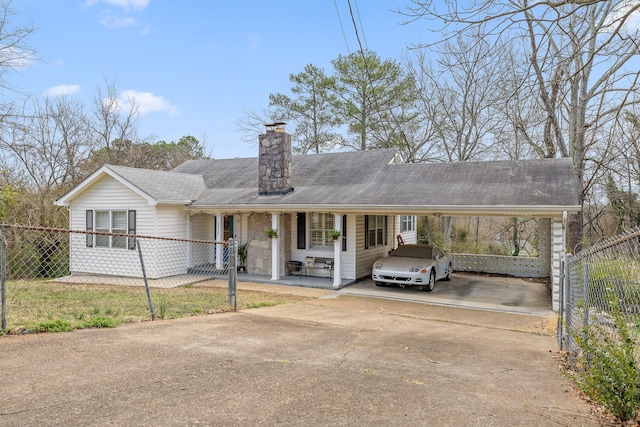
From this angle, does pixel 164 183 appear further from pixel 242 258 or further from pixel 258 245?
pixel 258 245

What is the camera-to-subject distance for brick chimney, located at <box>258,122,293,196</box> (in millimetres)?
14117

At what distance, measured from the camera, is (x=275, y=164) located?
14.2 metres

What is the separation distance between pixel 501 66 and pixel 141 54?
16.1m

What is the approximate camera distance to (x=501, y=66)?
16484mm

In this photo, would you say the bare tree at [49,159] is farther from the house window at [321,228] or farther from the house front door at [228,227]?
the house window at [321,228]

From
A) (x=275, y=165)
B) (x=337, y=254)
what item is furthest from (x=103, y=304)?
(x=275, y=165)

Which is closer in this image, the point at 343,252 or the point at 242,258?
the point at 343,252

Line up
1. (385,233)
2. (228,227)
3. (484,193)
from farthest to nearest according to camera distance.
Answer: (385,233) < (228,227) < (484,193)

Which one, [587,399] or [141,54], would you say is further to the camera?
[141,54]

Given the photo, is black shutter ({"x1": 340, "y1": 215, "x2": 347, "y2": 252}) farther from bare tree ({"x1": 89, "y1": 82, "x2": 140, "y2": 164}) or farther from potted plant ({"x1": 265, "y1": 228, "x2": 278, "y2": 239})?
bare tree ({"x1": 89, "y1": 82, "x2": 140, "y2": 164})

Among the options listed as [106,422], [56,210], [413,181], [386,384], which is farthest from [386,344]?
[56,210]

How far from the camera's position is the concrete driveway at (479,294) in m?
10.8

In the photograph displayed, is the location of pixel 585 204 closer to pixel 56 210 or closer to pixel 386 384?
pixel 386 384

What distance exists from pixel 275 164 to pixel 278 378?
419 inches
